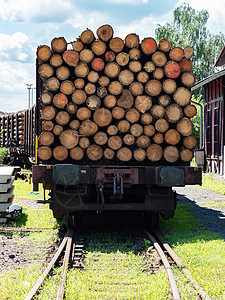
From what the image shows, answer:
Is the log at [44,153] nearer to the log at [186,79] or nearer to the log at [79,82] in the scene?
the log at [79,82]

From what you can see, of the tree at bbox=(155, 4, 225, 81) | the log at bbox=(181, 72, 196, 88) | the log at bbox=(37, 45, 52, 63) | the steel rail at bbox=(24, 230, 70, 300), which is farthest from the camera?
the tree at bbox=(155, 4, 225, 81)

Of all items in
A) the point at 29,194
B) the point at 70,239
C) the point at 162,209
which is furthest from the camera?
the point at 29,194

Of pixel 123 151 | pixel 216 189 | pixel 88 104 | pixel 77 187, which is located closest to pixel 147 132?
pixel 123 151

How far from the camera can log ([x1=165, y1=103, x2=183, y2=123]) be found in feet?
23.7

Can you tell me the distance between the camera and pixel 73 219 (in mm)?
7359

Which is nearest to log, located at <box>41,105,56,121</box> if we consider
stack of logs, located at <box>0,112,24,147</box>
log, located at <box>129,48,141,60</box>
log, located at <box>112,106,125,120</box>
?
log, located at <box>112,106,125,120</box>

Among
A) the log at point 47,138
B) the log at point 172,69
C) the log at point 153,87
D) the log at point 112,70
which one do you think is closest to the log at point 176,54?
the log at point 172,69

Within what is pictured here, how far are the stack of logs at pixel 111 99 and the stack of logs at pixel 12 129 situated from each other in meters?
18.2

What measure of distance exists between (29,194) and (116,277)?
27.6ft

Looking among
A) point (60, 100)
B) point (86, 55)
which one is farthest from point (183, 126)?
point (60, 100)

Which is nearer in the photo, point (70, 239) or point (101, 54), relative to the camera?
point (70, 239)

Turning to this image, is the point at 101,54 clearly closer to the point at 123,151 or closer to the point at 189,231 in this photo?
the point at 123,151

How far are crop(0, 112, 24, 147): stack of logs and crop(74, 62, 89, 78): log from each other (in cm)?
1842

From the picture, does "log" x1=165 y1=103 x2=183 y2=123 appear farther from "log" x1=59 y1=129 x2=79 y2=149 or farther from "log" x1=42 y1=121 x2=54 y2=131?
"log" x1=42 y1=121 x2=54 y2=131
